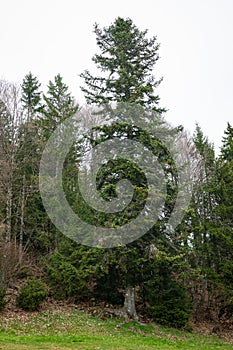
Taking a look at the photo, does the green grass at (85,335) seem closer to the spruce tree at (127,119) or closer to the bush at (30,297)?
the bush at (30,297)

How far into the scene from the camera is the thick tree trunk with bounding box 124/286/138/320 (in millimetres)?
12282

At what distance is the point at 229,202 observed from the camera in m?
13.9

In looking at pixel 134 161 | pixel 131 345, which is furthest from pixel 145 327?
pixel 134 161

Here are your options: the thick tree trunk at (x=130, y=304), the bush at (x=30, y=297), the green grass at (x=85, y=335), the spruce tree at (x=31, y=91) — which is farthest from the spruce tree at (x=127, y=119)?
the spruce tree at (x=31, y=91)

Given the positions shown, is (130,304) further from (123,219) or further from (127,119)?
(127,119)

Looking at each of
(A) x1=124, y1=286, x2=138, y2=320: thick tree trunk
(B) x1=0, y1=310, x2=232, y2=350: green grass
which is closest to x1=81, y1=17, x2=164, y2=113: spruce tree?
(A) x1=124, y1=286, x2=138, y2=320: thick tree trunk

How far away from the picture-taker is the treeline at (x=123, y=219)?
11.9 meters

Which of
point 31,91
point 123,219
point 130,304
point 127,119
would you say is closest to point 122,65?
point 127,119

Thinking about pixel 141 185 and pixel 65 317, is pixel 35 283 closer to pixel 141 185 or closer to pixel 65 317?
pixel 65 317

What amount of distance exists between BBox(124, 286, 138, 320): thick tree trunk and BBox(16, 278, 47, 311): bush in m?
3.22

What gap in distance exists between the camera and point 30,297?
11547 mm

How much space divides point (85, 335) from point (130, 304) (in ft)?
10.5

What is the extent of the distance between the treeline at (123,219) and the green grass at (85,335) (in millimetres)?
845

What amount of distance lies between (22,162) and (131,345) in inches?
401
